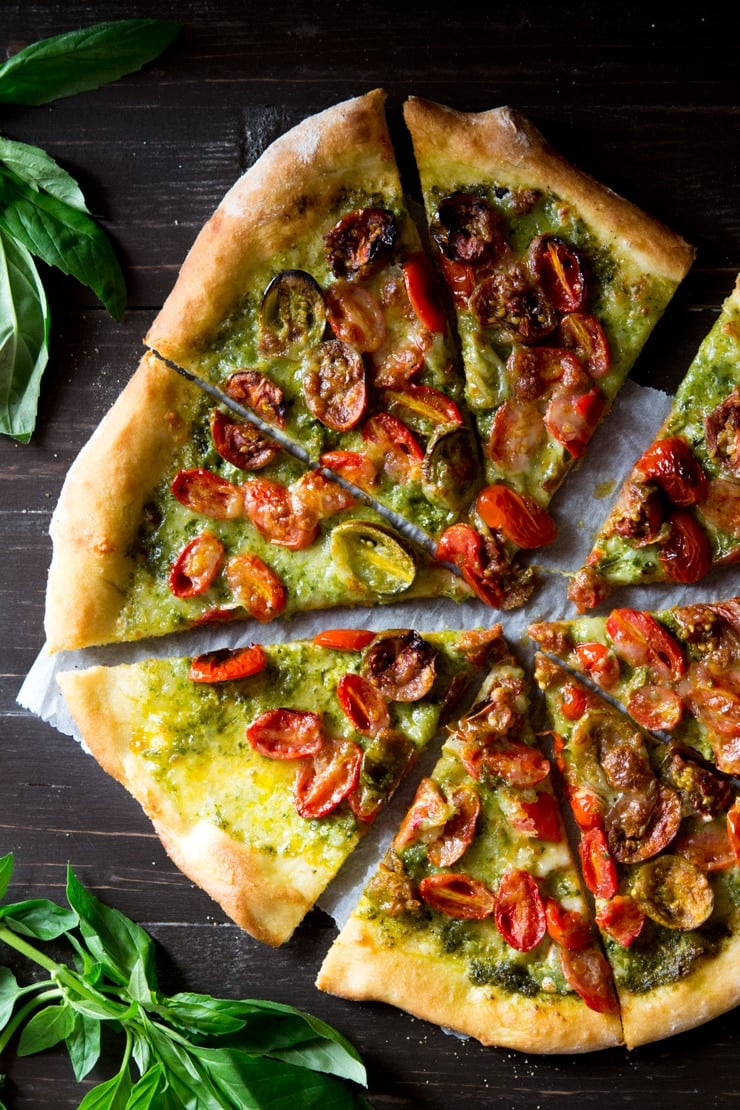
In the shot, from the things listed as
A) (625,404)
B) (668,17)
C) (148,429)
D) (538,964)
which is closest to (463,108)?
(668,17)

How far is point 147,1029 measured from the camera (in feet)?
14.4

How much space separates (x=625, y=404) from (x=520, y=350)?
1.56 ft

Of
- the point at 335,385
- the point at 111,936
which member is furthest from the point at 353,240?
the point at 111,936

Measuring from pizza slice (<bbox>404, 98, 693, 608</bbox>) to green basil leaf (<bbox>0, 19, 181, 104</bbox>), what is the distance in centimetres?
106

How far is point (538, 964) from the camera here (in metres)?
4.42

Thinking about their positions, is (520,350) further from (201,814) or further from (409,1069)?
(409,1069)

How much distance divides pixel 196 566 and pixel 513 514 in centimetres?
120

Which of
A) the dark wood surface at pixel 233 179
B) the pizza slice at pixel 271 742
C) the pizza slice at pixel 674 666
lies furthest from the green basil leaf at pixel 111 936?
the pizza slice at pixel 674 666

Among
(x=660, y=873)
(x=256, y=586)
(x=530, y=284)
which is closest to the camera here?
(x=660, y=873)

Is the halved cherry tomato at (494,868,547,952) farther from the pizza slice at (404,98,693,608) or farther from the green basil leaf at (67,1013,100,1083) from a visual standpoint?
the green basil leaf at (67,1013,100,1083)

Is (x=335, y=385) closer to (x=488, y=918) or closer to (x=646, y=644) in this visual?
(x=646, y=644)

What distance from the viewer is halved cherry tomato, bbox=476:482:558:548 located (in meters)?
4.54

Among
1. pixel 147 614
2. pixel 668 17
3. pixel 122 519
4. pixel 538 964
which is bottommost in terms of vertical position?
pixel 538 964

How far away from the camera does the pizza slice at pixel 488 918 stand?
172 inches
